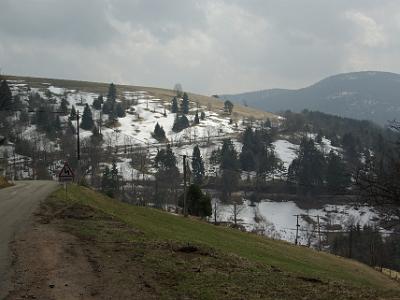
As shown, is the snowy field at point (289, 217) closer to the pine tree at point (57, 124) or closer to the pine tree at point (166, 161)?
the pine tree at point (166, 161)

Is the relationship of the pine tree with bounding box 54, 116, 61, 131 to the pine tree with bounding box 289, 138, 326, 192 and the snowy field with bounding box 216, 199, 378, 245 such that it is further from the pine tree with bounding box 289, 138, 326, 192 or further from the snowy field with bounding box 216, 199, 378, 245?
the pine tree with bounding box 289, 138, 326, 192

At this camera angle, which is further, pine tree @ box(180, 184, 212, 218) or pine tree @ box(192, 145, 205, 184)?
pine tree @ box(192, 145, 205, 184)

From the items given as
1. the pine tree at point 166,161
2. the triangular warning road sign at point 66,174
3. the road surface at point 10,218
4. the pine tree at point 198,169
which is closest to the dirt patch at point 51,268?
the road surface at point 10,218

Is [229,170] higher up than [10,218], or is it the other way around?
[10,218]

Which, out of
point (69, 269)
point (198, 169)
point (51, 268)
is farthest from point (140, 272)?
point (198, 169)

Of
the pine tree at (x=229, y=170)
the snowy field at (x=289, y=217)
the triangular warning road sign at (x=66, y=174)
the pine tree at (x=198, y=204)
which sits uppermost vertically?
the triangular warning road sign at (x=66, y=174)

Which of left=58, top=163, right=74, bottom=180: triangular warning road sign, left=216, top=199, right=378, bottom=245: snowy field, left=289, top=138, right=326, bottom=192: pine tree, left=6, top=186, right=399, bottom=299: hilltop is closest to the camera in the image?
left=6, top=186, right=399, bottom=299: hilltop

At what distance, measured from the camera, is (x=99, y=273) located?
13.9m

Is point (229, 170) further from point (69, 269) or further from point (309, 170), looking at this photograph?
point (69, 269)

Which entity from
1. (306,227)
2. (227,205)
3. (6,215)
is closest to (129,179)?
(227,205)

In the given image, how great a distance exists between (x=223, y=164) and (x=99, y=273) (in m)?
163

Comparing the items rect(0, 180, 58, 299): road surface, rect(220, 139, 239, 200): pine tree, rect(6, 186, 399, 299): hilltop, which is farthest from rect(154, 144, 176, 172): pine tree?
rect(6, 186, 399, 299): hilltop

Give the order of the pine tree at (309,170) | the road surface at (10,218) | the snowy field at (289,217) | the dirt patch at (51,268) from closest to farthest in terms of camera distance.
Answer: the dirt patch at (51,268), the road surface at (10,218), the snowy field at (289,217), the pine tree at (309,170)

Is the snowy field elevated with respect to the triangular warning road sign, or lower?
lower
